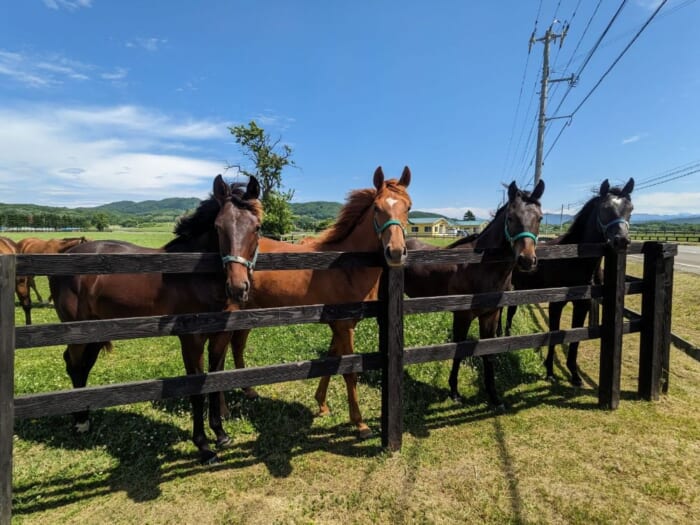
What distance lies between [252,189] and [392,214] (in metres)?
1.30

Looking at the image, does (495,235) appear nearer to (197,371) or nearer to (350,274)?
(350,274)

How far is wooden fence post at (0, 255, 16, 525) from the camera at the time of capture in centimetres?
239

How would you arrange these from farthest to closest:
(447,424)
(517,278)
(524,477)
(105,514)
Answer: (517,278) < (447,424) < (524,477) < (105,514)

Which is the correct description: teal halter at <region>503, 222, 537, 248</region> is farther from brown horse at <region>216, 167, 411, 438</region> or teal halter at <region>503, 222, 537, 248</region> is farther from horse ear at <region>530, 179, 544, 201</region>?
brown horse at <region>216, 167, 411, 438</region>

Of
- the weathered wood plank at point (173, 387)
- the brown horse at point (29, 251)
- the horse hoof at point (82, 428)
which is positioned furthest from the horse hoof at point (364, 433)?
the brown horse at point (29, 251)

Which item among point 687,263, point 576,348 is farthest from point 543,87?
point 576,348

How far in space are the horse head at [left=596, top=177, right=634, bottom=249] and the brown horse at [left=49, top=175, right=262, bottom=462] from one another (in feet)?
14.0

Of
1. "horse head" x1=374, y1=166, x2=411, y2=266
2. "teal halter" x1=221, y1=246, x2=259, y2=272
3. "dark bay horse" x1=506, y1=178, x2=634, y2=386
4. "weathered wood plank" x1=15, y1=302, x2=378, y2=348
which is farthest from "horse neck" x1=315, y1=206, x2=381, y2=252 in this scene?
"dark bay horse" x1=506, y1=178, x2=634, y2=386

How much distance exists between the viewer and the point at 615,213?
486 centimetres

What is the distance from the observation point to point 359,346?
6.47m

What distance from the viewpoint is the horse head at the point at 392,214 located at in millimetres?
3092

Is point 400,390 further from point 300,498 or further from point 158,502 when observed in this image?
point 158,502

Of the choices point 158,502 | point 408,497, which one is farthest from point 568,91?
point 158,502

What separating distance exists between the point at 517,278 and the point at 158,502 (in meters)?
5.77
